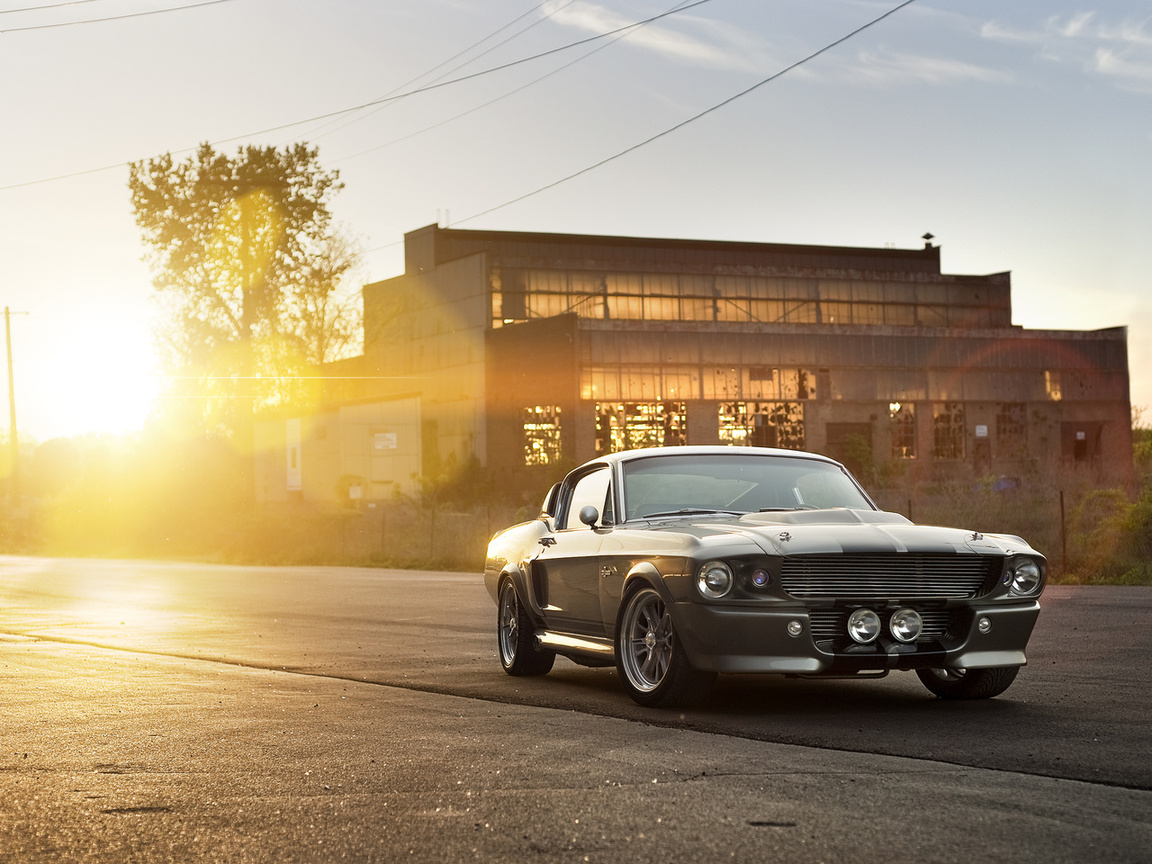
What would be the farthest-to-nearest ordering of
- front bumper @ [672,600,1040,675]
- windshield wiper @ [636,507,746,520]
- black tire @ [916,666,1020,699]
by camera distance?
windshield wiper @ [636,507,746,520] < black tire @ [916,666,1020,699] < front bumper @ [672,600,1040,675]

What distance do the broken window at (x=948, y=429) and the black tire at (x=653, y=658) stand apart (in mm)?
61907

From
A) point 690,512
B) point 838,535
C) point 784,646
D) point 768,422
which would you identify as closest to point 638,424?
point 768,422

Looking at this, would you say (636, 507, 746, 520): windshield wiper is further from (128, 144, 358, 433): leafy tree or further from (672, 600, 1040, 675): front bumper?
(128, 144, 358, 433): leafy tree

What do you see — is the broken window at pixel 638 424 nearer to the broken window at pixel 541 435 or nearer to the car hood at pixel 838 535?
the broken window at pixel 541 435

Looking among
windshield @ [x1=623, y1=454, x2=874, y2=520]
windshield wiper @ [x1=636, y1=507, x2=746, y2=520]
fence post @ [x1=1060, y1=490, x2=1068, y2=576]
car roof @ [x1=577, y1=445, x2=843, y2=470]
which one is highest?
car roof @ [x1=577, y1=445, x2=843, y2=470]

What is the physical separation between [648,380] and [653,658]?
56.2 metres

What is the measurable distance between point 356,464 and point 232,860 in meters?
67.1

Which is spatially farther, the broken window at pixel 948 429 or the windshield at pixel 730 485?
the broken window at pixel 948 429

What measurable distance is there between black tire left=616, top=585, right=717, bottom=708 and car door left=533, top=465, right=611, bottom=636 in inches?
18.3

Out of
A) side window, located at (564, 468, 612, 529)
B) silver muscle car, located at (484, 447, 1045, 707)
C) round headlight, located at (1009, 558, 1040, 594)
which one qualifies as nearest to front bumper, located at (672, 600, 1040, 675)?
silver muscle car, located at (484, 447, 1045, 707)

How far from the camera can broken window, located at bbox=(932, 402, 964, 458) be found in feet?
225

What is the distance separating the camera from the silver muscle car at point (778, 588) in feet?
26.3

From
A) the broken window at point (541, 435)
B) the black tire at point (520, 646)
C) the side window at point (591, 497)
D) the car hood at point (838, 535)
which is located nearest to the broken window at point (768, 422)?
the broken window at point (541, 435)

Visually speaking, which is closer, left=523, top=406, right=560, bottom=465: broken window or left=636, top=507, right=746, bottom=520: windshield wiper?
left=636, top=507, right=746, bottom=520: windshield wiper
